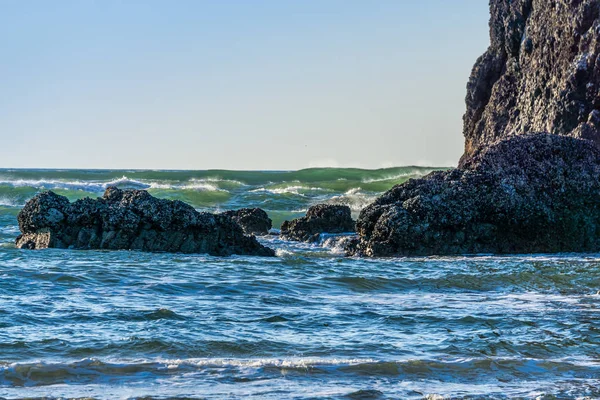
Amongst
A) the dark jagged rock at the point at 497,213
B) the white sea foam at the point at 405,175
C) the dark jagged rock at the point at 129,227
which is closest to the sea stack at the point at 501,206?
the dark jagged rock at the point at 497,213

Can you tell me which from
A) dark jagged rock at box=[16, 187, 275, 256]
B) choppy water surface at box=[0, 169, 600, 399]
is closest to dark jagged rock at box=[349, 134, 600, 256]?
choppy water surface at box=[0, 169, 600, 399]

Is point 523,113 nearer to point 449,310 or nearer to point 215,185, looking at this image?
point 449,310

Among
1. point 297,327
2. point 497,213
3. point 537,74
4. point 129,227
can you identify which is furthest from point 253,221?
point 297,327

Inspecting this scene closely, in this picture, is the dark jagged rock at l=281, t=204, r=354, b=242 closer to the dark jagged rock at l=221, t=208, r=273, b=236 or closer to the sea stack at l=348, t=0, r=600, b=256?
the dark jagged rock at l=221, t=208, r=273, b=236

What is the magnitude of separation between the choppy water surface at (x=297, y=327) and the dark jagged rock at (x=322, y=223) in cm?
553

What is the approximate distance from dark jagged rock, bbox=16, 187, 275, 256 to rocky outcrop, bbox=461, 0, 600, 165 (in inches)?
319

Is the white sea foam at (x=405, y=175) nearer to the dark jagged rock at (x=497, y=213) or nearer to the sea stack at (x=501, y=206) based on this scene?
the sea stack at (x=501, y=206)

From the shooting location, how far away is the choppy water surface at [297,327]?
648 cm

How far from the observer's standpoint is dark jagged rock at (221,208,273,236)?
68.2 feet

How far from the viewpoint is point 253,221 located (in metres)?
21.0

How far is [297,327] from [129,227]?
740 cm

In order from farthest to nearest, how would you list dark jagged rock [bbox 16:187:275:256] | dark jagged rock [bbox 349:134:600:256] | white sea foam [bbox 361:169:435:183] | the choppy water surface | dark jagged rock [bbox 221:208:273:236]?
white sea foam [bbox 361:169:435:183] < dark jagged rock [bbox 221:208:273:236] < dark jagged rock [bbox 16:187:275:256] < dark jagged rock [bbox 349:134:600:256] < the choppy water surface

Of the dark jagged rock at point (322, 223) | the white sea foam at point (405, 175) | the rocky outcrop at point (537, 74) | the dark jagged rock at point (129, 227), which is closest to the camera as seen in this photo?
the dark jagged rock at point (129, 227)

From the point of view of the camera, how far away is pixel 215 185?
51375mm
